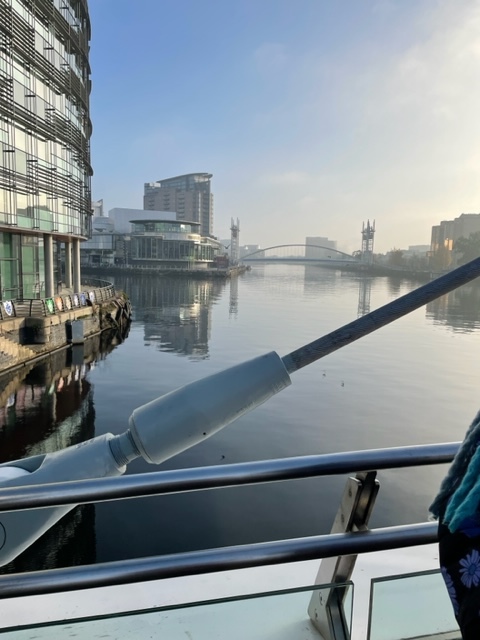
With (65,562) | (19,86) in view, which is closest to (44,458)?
(65,562)

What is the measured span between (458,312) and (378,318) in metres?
54.7

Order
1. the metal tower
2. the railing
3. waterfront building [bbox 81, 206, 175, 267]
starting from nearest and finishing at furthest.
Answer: the railing, waterfront building [bbox 81, 206, 175, 267], the metal tower

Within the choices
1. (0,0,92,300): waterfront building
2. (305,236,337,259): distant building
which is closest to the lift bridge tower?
(305,236,337,259): distant building

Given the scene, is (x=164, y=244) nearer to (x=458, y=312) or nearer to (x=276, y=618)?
(x=458, y=312)

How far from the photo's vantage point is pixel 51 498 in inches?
45.6

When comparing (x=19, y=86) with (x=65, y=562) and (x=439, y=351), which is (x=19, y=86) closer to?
(x=65, y=562)

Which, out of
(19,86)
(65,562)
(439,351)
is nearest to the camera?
(65,562)

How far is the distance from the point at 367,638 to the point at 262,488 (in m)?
10.3

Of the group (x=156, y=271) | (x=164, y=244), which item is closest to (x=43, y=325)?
(x=156, y=271)

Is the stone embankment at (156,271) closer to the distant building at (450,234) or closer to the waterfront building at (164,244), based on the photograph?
the waterfront building at (164,244)

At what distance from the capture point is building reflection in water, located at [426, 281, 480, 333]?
42.1 meters

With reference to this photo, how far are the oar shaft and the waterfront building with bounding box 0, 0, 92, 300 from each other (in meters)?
22.3

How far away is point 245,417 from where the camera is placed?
15867mm

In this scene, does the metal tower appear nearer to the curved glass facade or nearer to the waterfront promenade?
the curved glass facade
